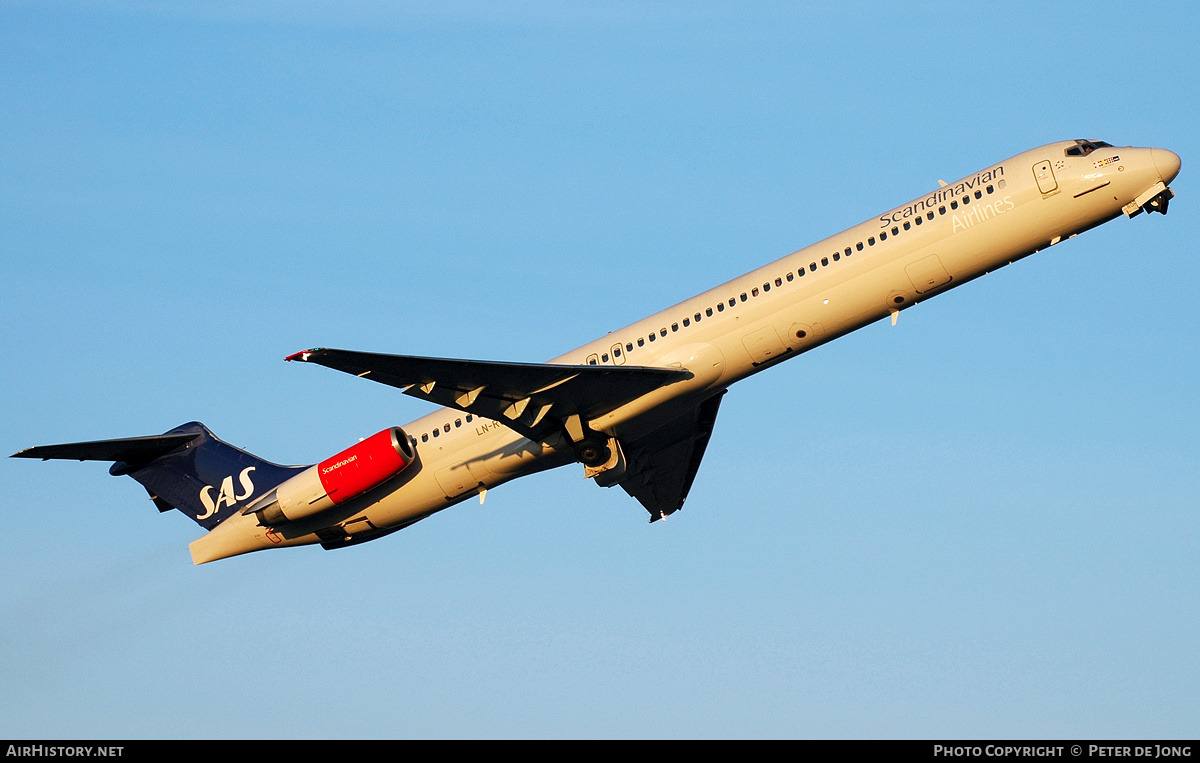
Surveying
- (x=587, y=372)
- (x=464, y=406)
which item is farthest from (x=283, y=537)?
(x=587, y=372)

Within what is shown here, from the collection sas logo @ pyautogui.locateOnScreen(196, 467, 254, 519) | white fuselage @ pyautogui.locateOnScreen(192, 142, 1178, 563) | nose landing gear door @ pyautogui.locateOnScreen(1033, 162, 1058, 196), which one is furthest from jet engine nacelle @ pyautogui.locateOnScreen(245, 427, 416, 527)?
nose landing gear door @ pyautogui.locateOnScreen(1033, 162, 1058, 196)

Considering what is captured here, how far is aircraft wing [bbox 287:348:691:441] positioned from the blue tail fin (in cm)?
902

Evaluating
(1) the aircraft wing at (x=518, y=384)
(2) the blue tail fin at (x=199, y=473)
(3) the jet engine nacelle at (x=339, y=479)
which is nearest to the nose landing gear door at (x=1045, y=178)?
(1) the aircraft wing at (x=518, y=384)

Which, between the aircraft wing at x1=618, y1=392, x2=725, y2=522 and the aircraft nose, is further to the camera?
the aircraft wing at x1=618, y1=392, x2=725, y2=522

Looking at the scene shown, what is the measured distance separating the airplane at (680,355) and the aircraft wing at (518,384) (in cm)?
5

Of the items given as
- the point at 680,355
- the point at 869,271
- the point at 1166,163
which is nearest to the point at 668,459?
the point at 680,355

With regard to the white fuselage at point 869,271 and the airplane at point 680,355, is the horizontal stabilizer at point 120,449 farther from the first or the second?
the white fuselage at point 869,271

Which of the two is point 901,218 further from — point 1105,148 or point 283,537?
point 283,537

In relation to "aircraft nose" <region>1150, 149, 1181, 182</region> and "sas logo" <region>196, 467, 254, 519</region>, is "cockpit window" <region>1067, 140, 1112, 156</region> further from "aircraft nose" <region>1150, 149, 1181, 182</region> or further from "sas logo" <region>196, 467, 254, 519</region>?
"sas logo" <region>196, 467, 254, 519</region>

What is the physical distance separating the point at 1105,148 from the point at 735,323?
31.5 ft

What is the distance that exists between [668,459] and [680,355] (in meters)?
7.71

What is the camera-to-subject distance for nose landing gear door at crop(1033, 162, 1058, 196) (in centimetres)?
2883

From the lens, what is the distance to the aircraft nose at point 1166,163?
2830cm
